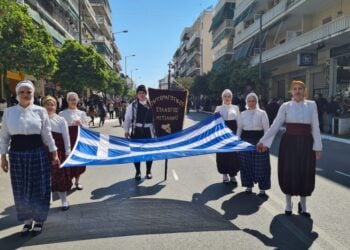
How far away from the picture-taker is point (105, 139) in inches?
304

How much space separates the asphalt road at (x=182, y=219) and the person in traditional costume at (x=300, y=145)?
451 millimetres

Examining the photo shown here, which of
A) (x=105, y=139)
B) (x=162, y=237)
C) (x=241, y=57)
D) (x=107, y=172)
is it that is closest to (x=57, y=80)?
(x=241, y=57)

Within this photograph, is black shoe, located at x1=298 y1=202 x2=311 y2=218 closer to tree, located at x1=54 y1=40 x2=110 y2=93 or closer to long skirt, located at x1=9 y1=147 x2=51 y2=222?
long skirt, located at x1=9 y1=147 x2=51 y2=222

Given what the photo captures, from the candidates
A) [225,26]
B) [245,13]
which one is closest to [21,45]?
[245,13]

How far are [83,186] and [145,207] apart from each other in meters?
2.44

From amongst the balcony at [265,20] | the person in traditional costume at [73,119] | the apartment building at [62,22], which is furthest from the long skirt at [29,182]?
the balcony at [265,20]

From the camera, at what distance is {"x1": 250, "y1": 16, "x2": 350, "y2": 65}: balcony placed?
2453 cm

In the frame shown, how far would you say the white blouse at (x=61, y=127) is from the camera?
6.86m

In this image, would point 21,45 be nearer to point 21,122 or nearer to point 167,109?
point 167,109

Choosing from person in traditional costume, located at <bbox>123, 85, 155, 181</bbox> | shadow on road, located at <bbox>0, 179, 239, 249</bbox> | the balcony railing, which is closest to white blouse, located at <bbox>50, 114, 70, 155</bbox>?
shadow on road, located at <bbox>0, 179, 239, 249</bbox>

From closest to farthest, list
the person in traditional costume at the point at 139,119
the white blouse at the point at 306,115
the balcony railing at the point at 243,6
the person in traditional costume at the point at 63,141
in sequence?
the white blouse at the point at 306,115, the person in traditional costume at the point at 63,141, the person in traditional costume at the point at 139,119, the balcony railing at the point at 243,6

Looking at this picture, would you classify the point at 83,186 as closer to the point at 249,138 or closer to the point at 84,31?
the point at 249,138

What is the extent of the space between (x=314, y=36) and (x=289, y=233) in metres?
24.5

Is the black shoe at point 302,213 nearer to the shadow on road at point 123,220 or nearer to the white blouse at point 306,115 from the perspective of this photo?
the white blouse at point 306,115
